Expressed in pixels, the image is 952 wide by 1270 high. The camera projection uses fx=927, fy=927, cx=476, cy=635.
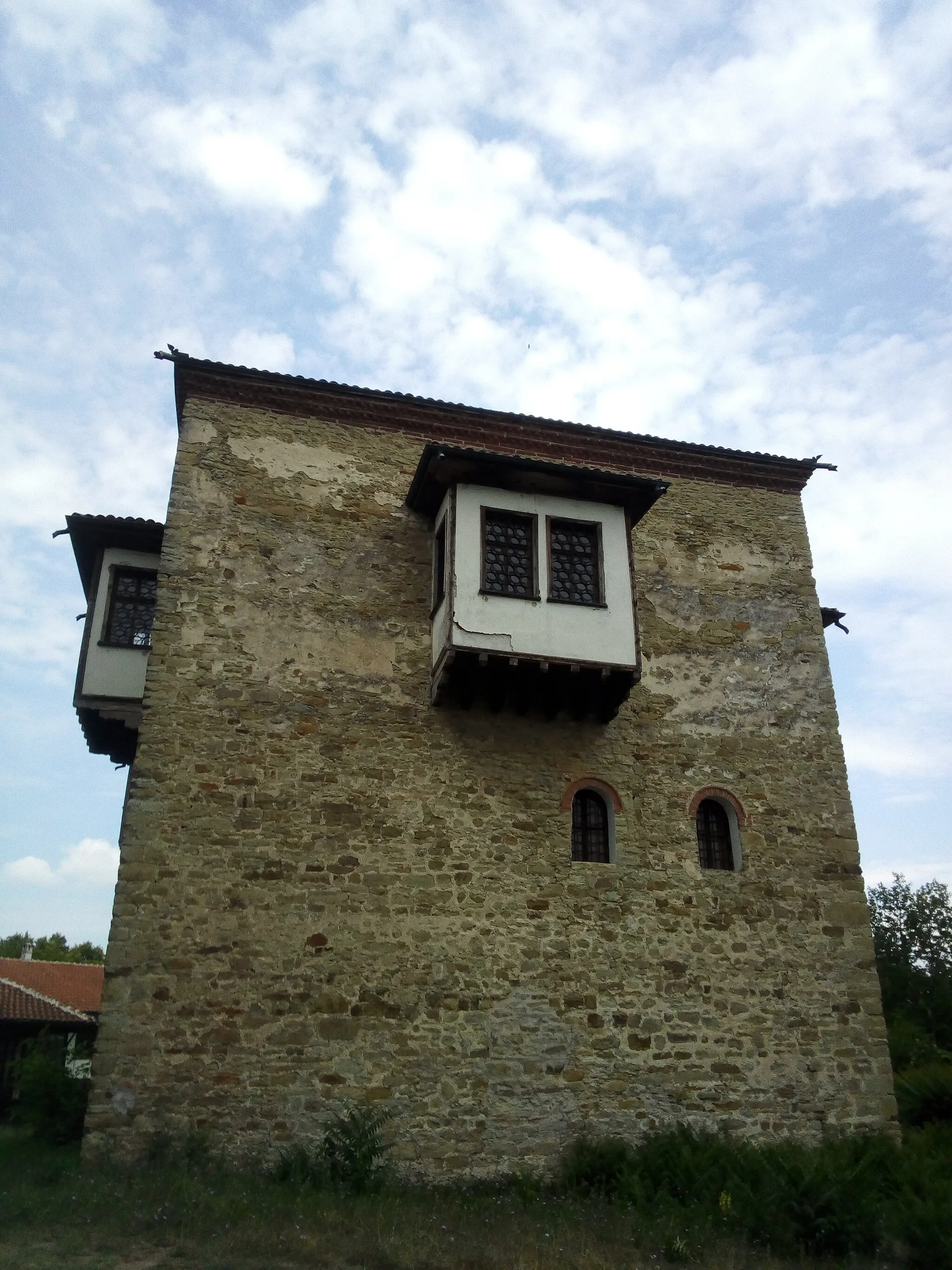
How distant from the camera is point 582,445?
14.2m

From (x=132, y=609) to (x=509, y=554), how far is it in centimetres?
540

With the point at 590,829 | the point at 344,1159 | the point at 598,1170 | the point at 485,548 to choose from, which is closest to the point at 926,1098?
the point at 598,1170

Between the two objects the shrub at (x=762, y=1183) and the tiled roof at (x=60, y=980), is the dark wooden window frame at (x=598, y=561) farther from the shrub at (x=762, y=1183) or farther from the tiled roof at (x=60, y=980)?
the tiled roof at (x=60, y=980)

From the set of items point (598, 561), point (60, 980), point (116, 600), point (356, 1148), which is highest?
point (598, 561)

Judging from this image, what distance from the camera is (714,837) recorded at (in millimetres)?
12641

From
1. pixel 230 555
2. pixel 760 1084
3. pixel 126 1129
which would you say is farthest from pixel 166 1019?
pixel 760 1084

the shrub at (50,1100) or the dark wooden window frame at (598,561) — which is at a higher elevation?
the dark wooden window frame at (598,561)

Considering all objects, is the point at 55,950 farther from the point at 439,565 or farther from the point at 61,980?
the point at 439,565

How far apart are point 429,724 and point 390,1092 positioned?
429 cm

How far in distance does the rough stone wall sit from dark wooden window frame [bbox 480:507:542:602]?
121 centimetres

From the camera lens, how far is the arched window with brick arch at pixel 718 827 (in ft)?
40.9

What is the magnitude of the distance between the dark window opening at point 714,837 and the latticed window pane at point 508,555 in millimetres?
3953

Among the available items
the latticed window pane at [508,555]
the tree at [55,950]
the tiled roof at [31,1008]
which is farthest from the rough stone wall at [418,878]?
the tree at [55,950]

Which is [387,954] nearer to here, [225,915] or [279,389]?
[225,915]
